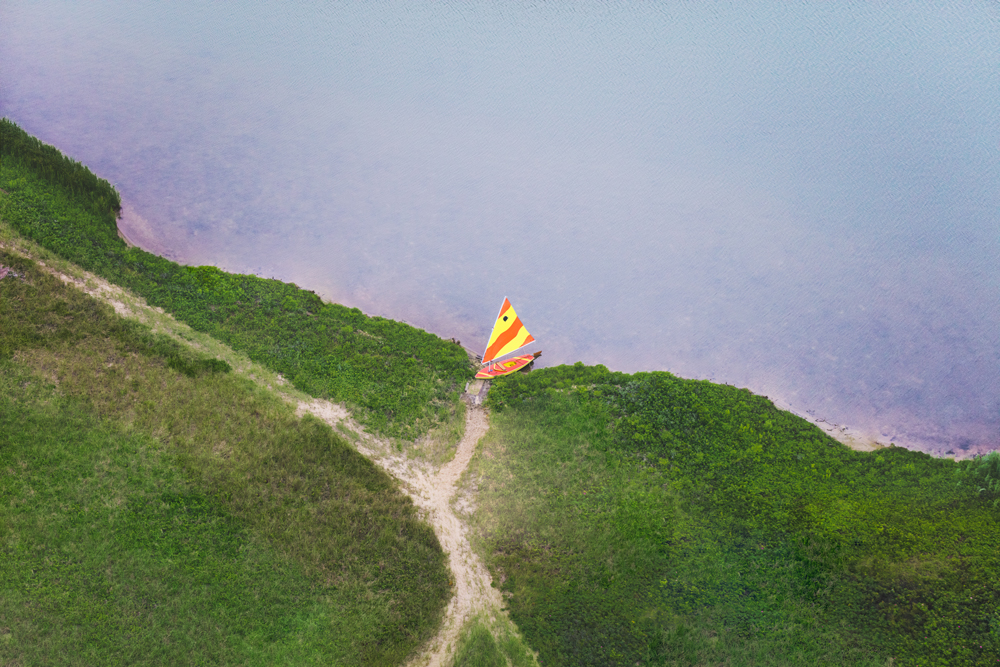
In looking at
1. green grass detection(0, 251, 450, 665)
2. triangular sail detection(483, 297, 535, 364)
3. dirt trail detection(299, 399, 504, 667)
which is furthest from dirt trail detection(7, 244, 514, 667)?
triangular sail detection(483, 297, 535, 364)

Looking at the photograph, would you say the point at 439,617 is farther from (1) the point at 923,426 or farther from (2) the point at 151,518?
(1) the point at 923,426

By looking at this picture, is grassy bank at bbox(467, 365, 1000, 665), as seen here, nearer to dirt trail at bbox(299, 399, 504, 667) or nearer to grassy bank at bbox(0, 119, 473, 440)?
→ dirt trail at bbox(299, 399, 504, 667)

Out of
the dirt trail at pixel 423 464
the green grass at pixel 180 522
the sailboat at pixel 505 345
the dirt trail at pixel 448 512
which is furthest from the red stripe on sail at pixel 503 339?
the green grass at pixel 180 522

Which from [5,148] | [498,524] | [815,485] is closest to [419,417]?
[498,524]

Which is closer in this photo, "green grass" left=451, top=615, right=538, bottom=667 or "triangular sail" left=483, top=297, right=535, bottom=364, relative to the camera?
"green grass" left=451, top=615, right=538, bottom=667

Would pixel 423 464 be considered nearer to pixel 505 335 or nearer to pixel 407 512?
pixel 407 512

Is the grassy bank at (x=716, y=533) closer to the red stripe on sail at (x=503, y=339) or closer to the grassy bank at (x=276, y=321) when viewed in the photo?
the red stripe on sail at (x=503, y=339)

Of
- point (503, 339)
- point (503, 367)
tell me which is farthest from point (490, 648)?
point (503, 339)
